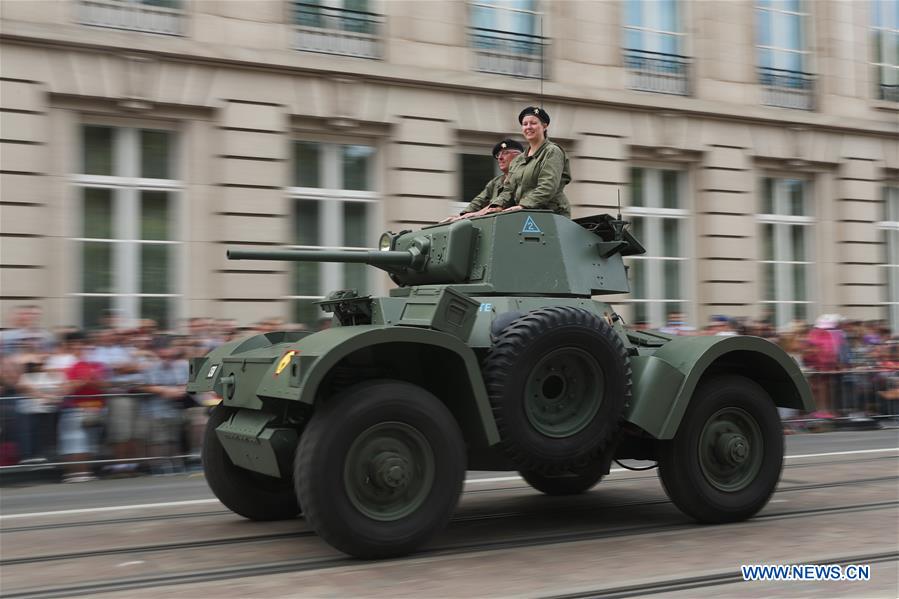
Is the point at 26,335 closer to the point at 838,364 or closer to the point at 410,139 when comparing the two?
the point at 410,139

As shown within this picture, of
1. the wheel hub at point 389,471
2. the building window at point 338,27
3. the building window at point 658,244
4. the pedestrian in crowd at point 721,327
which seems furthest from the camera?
the building window at point 658,244

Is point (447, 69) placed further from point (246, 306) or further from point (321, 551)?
point (321, 551)

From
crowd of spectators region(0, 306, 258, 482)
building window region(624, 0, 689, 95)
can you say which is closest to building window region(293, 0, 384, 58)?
building window region(624, 0, 689, 95)

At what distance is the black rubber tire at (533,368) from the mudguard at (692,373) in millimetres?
200

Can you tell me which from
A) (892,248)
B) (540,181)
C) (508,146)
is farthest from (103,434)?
(892,248)

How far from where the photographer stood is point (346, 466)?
582cm

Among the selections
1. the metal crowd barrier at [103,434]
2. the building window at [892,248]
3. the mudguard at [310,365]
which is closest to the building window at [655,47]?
the building window at [892,248]

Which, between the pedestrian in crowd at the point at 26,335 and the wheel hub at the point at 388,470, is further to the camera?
the pedestrian in crowd at the point at 26,335

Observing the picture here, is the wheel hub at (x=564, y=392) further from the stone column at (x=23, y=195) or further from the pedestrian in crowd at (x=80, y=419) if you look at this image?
the stone column at (x=23, y=195)

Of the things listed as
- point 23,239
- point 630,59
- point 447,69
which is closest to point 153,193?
point 23,239

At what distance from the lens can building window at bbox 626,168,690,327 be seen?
1819 cm

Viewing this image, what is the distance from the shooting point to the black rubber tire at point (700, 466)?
7066mm

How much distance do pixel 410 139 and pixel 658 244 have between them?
546cm

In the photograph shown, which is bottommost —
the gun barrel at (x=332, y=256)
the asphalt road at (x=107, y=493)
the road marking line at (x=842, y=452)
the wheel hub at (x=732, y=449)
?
the road marking line at (x=842, y=452)
